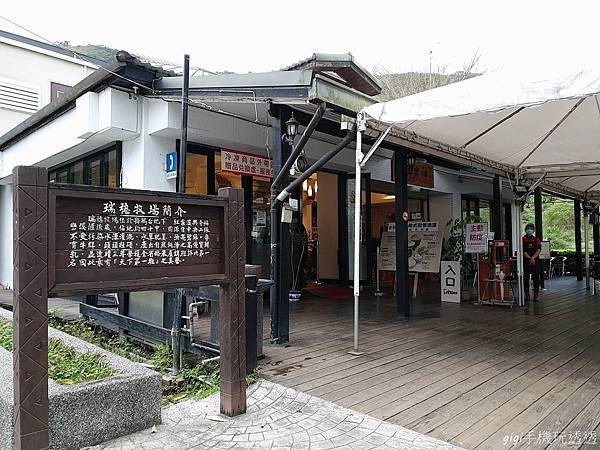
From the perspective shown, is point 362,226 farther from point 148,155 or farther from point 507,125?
point 148,155

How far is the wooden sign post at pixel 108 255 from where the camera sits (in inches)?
78.4

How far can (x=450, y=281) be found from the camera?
762 centimetres

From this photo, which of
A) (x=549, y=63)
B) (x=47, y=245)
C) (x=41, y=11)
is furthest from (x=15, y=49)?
(x=549, y=63)

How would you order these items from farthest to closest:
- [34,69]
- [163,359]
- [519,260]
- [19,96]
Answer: [34,69], [19,96], [519,260], [163,359]

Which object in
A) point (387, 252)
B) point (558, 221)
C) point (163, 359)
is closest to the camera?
Result: point (163, 359)

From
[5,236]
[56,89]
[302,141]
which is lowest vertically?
[5,236]

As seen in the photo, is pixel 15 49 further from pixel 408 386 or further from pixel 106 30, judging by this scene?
pixel 408 386

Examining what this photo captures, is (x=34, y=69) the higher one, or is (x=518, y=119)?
(x=34, y=69)

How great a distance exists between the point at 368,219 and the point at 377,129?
5.01m

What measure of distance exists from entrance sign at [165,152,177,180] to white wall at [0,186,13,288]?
20.0 ft

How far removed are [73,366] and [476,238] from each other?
6358 mm

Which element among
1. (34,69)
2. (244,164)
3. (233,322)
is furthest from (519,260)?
(34,69)

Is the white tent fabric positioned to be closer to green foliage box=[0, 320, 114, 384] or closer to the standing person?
the standing person

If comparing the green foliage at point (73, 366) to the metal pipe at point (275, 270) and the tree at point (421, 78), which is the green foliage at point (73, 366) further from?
the tree at point (421, 78)
